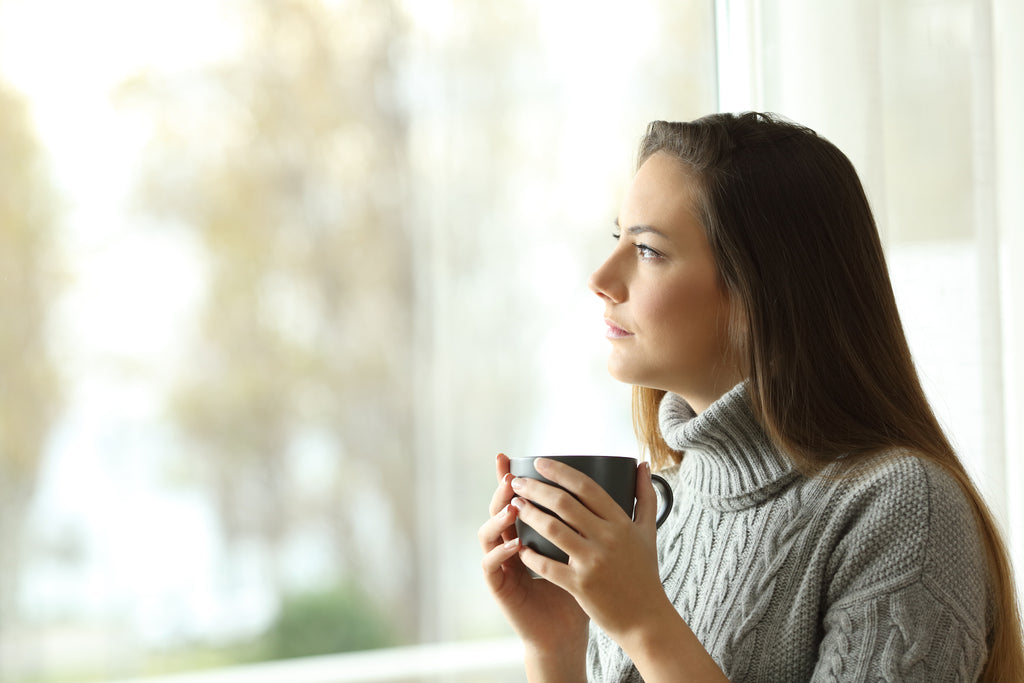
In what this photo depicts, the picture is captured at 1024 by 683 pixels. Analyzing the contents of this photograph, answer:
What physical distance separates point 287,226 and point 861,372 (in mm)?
1637

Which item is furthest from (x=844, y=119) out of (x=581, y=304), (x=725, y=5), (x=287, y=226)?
(x=287, y=226)

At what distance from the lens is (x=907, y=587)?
804mm

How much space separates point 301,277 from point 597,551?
1637 mm

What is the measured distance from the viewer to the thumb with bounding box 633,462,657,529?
33.3 inches

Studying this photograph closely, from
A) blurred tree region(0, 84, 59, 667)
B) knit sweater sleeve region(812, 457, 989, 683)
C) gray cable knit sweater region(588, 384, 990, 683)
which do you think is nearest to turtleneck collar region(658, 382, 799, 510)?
gray cable knit sweater region(588, 384, 990, 683)

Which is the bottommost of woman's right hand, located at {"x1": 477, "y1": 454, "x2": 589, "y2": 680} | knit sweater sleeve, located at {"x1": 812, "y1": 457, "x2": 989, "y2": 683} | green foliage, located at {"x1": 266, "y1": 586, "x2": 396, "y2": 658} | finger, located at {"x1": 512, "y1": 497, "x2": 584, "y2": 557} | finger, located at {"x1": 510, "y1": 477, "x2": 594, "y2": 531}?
green foliage, located at {"x1": 266, "y1": 586, "x2": 396, "y2": 658}

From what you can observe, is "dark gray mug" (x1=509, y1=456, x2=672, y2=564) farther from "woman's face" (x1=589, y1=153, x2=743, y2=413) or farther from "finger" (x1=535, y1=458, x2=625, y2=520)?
"woman's face" (x1=589, y1=153, x2=743, y2=413)

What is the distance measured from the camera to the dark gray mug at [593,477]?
0.83 meters

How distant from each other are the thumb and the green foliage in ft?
4.63

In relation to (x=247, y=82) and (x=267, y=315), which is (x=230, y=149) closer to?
(x=247, y=82)

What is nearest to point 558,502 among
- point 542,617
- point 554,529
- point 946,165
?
point 554,529

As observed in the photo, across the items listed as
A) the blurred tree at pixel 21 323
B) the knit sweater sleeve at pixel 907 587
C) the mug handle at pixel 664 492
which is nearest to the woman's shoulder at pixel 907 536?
the knit sweater sleeve at pixel 907 587

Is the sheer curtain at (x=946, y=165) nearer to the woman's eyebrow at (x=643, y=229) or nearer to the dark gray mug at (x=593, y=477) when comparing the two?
the woman's eyebrow at (x=643, y=229)

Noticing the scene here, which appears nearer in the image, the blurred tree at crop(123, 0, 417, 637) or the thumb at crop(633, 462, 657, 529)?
the thumb at crop(633, 462, 657, 529)
